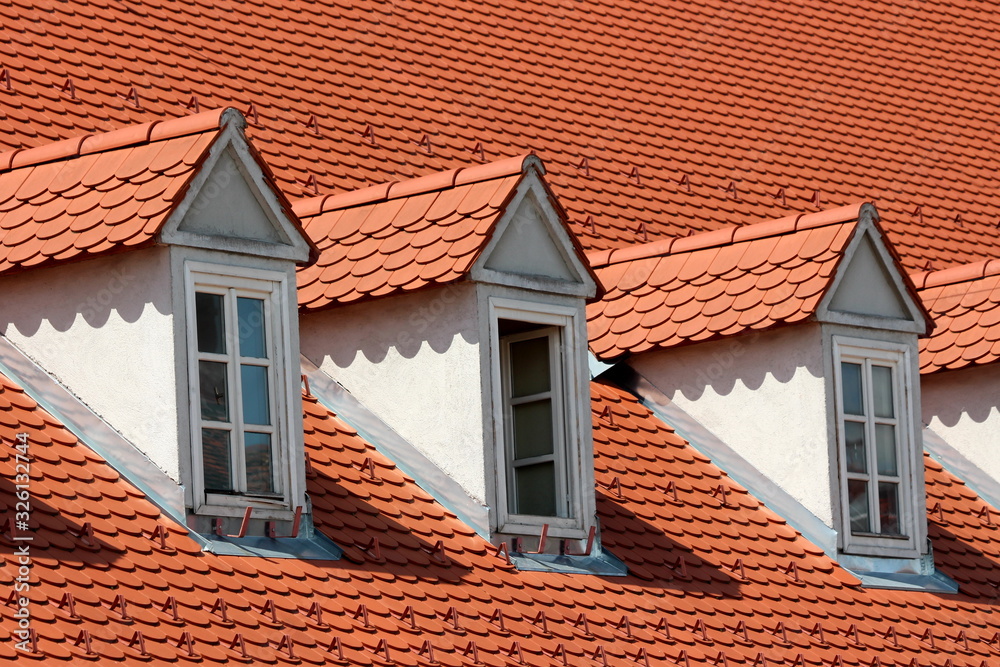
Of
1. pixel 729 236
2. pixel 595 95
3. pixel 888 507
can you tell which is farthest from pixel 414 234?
pixel 595 95

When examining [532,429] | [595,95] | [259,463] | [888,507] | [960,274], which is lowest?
[888,507]

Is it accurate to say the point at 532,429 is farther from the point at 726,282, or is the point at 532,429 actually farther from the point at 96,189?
the point at 96,189

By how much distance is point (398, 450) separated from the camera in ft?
37.6

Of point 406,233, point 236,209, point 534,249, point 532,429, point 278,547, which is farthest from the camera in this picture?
point 532,429

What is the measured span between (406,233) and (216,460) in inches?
78.6

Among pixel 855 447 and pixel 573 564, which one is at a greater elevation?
pixel 855 447

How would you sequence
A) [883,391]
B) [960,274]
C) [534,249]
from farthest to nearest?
[960,274], [883,391], [534,249]

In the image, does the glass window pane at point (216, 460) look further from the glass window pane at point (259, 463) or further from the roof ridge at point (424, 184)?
the roof ridge at point (424, 184)

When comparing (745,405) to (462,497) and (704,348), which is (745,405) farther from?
(462,497)

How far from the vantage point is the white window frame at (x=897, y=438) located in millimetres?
12914

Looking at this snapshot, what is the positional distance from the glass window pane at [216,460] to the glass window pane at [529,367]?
2.17m

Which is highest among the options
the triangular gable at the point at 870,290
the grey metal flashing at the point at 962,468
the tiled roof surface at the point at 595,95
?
the tiled roof surface at the point at 595,95

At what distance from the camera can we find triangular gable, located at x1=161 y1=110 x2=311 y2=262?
10102 mm

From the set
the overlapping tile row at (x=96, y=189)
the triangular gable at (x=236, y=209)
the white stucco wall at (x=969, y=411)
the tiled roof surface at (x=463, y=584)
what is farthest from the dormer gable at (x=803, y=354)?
the overlapping tile row at (x=96, y=189)
